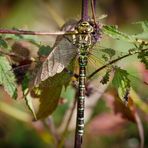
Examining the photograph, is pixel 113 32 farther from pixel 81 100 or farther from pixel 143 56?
pixel 81 100

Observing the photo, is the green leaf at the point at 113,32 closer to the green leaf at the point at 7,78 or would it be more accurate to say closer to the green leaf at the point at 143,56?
the green leaf at the point at 143,56

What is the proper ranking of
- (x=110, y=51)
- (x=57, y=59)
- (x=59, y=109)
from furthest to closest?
1. (x=59, y=109)
2. (x=110, y=51)
3. (x=57, y=59)

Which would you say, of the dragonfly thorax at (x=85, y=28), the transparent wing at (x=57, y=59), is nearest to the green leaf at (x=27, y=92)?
the transparent wing at (x=57, y=59)

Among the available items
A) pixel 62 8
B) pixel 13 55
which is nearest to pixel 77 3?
pixel 62 8

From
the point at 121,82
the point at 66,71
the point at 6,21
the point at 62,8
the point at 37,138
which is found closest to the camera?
the point at 121,82

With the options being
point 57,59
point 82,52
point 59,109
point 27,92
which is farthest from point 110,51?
point 59,109

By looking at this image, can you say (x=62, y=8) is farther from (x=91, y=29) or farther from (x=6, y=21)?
(x=91, y=29)
